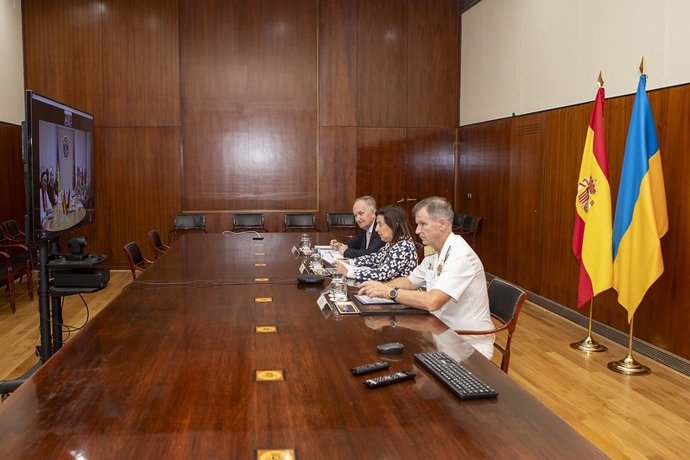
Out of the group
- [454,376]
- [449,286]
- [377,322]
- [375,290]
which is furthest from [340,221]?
[454,376]

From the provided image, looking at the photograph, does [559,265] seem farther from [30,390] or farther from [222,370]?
[30,390]

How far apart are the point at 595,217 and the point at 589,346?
1.08 m

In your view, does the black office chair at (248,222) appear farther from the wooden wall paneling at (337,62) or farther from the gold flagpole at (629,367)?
the gold flagpole at (629,367)

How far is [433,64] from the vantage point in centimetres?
940

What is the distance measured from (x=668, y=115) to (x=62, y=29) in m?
7.94

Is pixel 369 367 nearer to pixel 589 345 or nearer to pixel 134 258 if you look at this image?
pixel 589 345

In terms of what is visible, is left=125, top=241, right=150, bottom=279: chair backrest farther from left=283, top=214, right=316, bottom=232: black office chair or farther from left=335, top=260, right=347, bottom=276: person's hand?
left=283, top=214, right=316, bottom=232: black office chair

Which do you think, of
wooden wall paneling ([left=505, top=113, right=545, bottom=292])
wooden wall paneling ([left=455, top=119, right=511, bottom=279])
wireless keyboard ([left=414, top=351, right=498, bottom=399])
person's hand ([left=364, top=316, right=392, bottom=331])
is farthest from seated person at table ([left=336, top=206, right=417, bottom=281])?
wooden wall paneling ([left=455, top=119, right=511, bottom=279])

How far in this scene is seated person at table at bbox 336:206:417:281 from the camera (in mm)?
3916

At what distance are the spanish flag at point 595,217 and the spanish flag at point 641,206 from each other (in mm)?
231

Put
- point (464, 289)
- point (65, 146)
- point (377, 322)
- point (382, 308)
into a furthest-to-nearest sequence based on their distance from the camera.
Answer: point (65, 146) < point (464, 289) < point (382, 308) < point (377, 322)

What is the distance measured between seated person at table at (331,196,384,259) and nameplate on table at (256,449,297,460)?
11.5 feet

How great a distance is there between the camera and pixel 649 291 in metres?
4.90

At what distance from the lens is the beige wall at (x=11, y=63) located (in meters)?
7.98
